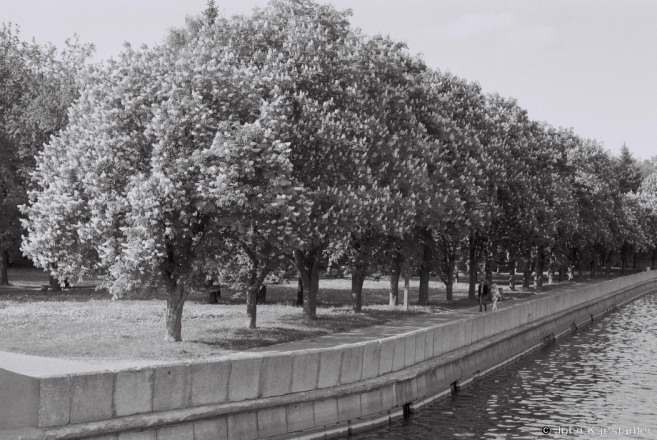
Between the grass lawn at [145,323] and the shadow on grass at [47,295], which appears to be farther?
the shadow on grass at [47,295]

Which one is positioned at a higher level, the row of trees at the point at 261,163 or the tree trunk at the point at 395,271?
the row of trees at the point at 261,163

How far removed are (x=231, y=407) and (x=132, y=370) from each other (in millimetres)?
2753

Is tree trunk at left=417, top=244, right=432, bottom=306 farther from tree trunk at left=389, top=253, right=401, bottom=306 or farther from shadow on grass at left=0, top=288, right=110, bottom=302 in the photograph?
shadow on grass at left=0, top=288, right=110, bottom=302

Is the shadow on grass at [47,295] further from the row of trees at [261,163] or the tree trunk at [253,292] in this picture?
the tree trunk at [253,292]

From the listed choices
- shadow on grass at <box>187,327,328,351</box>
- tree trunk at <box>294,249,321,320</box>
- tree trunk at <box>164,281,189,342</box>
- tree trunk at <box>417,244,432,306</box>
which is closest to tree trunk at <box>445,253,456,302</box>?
tree trunk at <box>417,244,432,306</box>

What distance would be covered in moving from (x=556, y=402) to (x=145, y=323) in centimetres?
1952

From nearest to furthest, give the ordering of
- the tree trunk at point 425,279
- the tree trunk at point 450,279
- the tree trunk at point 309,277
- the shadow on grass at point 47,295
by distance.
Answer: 1. the tree trunk at point 309,277
2. the shadow on grass at point 47,295
3. the tree trunk at point 425,279
4. the tree trunk at point 450,279

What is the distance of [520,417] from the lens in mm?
25312

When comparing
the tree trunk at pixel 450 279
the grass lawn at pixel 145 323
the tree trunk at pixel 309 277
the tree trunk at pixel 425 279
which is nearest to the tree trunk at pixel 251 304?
the grass lawn at pixel 145 323

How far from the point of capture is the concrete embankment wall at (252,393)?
48.1ft

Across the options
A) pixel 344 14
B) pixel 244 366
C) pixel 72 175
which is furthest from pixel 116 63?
pixel 244 366

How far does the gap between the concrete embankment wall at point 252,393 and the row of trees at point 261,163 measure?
7907 millimetres

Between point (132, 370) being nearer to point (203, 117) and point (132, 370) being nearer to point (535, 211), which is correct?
point (203, 117)

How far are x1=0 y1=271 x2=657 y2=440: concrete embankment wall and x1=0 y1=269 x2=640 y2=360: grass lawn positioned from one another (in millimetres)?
7374
